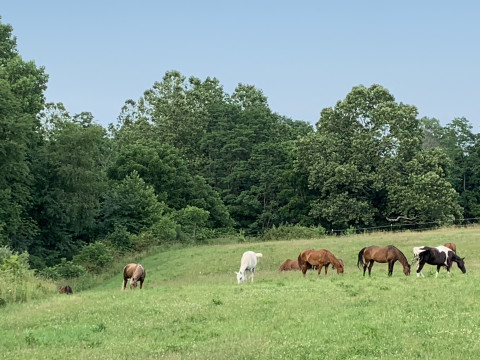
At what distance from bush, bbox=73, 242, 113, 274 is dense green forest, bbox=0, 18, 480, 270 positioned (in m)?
0.83

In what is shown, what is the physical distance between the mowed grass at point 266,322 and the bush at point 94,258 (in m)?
23.9

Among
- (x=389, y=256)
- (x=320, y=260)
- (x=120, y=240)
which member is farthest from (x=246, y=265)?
(x=120, y=240)

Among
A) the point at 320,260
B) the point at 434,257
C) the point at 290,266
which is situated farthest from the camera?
the point at 290,266

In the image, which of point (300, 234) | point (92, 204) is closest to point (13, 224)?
point (92, 204)

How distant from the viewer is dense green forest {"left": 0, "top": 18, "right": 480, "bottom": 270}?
5094cm

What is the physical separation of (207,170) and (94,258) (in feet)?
132

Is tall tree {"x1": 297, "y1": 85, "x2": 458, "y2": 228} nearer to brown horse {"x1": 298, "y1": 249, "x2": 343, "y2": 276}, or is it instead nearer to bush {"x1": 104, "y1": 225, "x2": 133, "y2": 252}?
bush {"x1": 104, "y1": 225, "x2": 133, "y2": 252}

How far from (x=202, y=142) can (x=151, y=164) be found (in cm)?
1418

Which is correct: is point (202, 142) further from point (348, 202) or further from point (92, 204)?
point (92, 204)

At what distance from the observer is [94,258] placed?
4403 centimetres

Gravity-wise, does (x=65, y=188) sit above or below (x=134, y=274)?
above

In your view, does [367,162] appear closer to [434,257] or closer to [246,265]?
[246,265]

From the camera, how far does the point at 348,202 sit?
63844 millimetres

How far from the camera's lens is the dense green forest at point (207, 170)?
5094 cm
